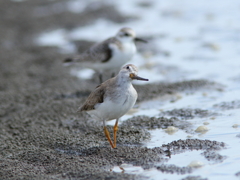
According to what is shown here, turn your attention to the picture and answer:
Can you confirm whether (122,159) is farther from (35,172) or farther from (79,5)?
(79,5)

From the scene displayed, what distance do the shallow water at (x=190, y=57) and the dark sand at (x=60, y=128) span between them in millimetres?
237

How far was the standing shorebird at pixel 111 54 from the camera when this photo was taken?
10.1 m

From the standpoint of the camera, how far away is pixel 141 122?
24.9 ft

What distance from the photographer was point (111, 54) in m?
10.1

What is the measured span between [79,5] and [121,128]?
42.8ft

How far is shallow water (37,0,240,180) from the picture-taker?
19.6 ft

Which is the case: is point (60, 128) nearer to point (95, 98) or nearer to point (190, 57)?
point (95, 98)

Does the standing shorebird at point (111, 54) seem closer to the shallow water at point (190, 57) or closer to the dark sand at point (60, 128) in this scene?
the dark sand at point (60, 128)

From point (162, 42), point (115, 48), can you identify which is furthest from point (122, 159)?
point (162, 42)

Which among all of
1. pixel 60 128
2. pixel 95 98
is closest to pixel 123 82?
pixel 95 98

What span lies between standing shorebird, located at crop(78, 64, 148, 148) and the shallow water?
79 centimetres

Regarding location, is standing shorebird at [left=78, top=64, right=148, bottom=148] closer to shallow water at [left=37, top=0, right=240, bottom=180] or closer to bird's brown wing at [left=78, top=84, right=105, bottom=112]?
bird's brown wing at [left=78, top=84, right=105, bottom=112]

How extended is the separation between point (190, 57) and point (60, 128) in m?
5.18

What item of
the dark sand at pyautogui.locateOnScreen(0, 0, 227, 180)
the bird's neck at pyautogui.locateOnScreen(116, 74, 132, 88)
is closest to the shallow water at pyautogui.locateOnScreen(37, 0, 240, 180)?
the dark sand at pyautogui.locateOnScreen(0, 0, 227, 180)
